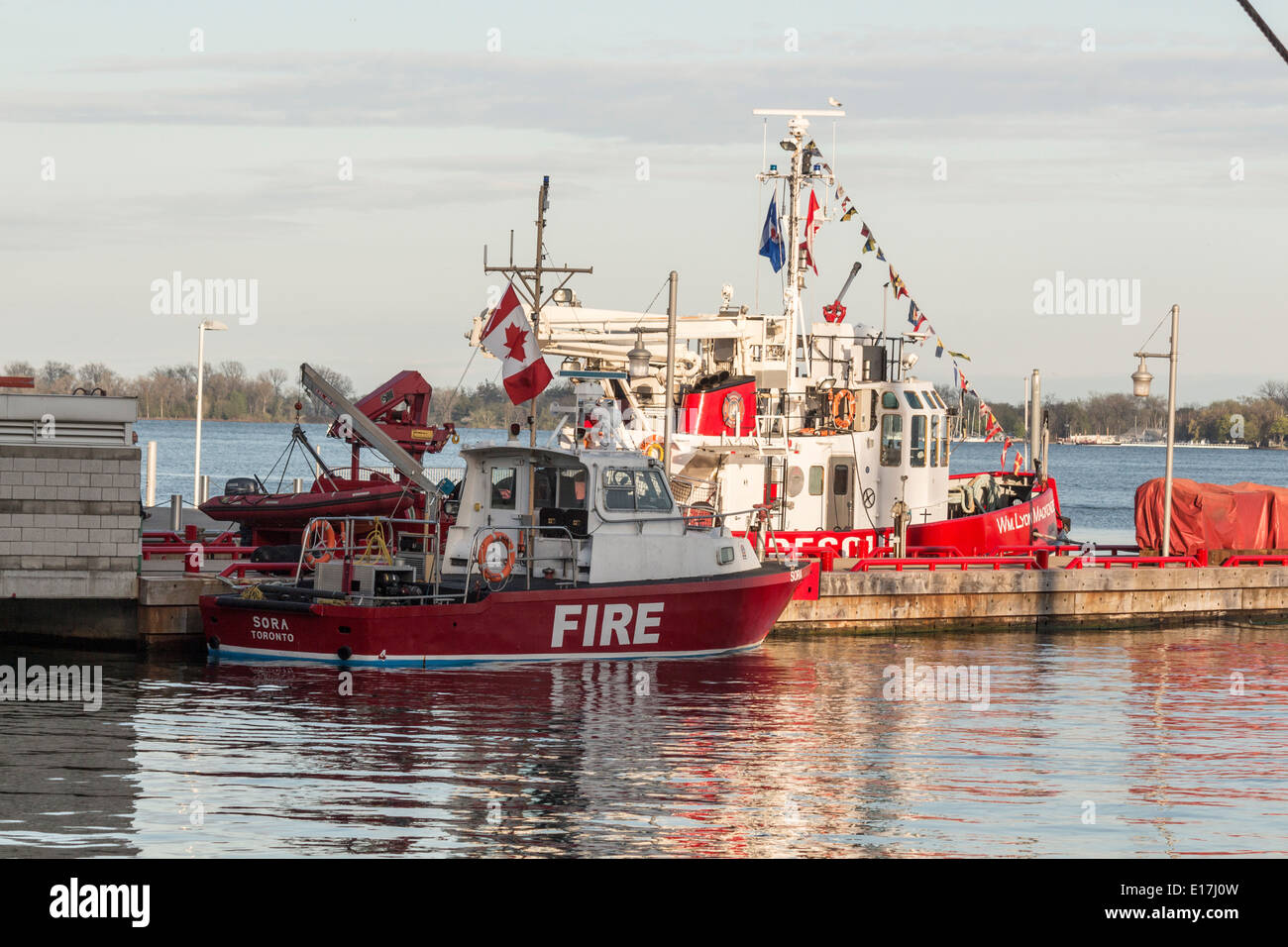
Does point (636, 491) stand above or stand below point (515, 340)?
below

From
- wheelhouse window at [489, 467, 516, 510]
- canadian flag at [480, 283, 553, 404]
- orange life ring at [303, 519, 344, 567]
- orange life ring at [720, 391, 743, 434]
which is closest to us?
canadian flag at [480, 283, 553, 404]

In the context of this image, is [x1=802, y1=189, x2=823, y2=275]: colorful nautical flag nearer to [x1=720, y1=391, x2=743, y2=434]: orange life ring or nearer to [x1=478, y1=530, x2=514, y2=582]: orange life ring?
[x1=720, y1=391, x2=743, y2=434]: orange life ring

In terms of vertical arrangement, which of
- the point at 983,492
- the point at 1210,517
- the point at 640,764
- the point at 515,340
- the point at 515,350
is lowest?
the point at 640,764

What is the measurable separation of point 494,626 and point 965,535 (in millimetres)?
12625

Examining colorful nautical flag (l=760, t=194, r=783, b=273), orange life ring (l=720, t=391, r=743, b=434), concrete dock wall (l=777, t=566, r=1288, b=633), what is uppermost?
colorful nautical flag (l=760, t=194, r=783, b=273)

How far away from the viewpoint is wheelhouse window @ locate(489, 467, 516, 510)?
2234 cm

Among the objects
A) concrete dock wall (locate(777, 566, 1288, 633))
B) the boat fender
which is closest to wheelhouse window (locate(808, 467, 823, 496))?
concrete dock wall (locate(777, 566, 1288, 633))

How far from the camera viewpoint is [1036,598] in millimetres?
→ 28516

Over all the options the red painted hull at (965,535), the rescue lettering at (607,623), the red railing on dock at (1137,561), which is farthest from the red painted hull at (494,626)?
the red railing on dock at (1137,561)

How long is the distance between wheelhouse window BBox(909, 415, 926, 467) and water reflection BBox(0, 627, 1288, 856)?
24.4 ft

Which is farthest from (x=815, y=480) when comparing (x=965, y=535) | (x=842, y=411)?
(x=965, y=535)

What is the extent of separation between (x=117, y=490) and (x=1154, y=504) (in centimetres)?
2102

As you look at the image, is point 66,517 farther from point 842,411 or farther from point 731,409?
point 842,411

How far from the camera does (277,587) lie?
20.9m
